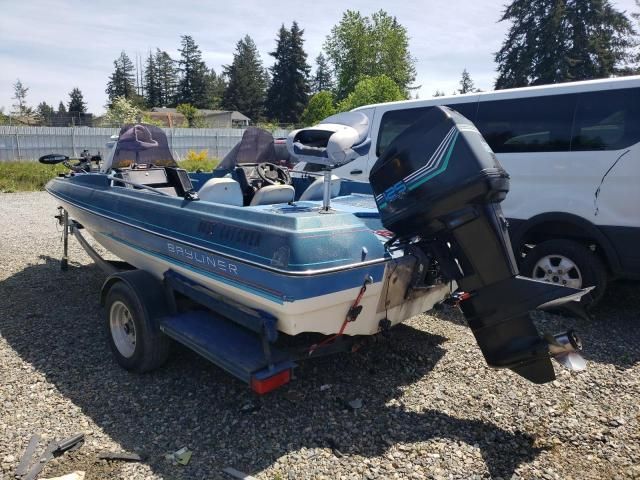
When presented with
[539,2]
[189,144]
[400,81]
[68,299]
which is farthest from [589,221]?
[400,81]

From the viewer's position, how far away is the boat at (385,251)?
2.63 metres

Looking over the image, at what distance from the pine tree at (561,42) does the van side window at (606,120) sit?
31340mm

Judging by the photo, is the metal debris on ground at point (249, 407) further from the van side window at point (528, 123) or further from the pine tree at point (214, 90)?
the pine tree at point (214, 90)

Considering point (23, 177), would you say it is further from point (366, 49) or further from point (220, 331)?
point (366, 49)

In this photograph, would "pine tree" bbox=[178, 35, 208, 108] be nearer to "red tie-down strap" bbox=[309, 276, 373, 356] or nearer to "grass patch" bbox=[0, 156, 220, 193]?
"grass patch" bbox=[0, 156, 220, 193]

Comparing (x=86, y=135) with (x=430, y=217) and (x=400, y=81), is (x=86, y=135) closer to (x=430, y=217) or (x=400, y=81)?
(x=430, y=217)

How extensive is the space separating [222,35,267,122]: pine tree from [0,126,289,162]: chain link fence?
4374cm

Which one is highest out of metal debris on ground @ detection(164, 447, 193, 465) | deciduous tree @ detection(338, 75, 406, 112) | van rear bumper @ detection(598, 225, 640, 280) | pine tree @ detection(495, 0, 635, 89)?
pine tree @ detection(495, 0, 635, 89)

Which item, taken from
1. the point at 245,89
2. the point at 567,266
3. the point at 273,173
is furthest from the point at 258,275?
the point at 245,89

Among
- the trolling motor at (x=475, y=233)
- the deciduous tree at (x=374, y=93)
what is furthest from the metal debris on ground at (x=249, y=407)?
the deciduous tree at (x=374, y=93)

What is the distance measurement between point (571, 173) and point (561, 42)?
111ft

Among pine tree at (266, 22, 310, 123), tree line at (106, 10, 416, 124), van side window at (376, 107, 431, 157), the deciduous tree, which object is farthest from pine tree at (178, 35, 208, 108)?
van side window at (376, 107, 431, 157)

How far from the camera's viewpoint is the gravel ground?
2662 millimetres

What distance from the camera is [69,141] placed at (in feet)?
70.8
